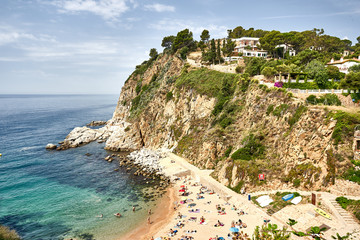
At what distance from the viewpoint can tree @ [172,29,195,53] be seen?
90.0 meters

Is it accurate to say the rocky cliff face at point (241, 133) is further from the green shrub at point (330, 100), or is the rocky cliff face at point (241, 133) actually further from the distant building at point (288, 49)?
the distant building at point (288, 49)

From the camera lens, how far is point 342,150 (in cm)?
2744

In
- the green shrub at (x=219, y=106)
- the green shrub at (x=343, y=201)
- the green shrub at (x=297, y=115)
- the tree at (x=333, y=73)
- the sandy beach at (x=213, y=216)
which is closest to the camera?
the green shrub at (x=343, y=201)

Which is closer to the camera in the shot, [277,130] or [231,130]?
[277,130]

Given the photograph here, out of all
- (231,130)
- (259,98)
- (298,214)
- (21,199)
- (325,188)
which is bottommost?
(21,199)

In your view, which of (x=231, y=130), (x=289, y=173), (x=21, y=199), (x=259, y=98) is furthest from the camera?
(x=231, y=130)

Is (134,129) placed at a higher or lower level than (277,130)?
lower

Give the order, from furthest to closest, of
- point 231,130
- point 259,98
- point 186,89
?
point 186,89, point 231,130, point 259,98

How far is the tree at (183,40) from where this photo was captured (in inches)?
3543

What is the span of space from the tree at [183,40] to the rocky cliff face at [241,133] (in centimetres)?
751

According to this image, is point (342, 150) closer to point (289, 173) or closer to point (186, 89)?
point (289, 173)

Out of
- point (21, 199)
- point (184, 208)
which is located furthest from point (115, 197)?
point (21, 199)

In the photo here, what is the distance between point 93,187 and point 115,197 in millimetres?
7433

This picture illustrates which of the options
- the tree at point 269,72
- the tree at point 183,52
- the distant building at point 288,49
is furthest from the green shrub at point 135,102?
the distant building at point 288,49
